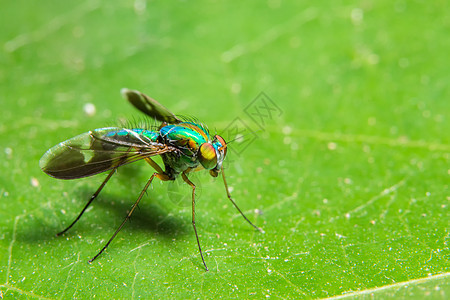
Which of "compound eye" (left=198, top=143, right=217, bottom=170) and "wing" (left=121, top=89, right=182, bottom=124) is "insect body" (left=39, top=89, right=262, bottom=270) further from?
"wing" (left=121, top=89, right=182, bottom=124)

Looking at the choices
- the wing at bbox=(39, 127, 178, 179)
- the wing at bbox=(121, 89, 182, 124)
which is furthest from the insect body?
the wing at bbox=(121, 89, 182, 124)

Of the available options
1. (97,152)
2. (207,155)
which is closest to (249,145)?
→ (207,155)

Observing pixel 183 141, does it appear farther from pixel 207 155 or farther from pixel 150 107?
pixel 150 107

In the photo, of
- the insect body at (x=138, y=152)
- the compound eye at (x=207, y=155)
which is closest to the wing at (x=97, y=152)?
the insect body at (x=138, y=152)

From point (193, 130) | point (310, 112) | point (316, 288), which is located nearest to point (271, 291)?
point (316, 288)

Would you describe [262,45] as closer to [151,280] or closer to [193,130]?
[193,130]

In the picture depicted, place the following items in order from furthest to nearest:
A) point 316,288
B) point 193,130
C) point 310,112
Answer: point 310,112 < point 193,130 < point 316,288

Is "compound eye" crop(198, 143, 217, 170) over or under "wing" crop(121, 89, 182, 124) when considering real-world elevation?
under

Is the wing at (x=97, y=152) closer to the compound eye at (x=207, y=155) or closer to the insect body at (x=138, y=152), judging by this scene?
the insect body at (x=138, y=152)
